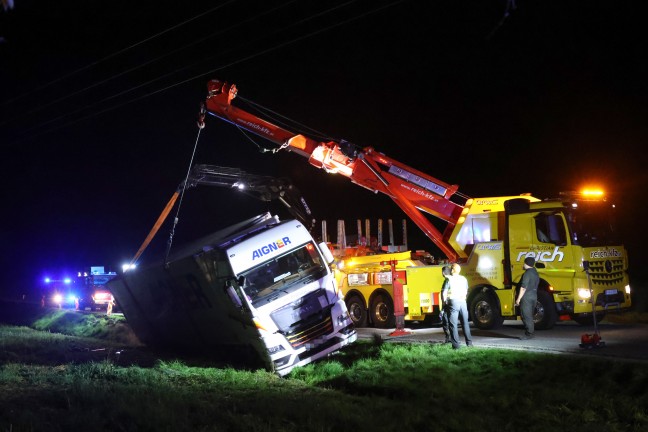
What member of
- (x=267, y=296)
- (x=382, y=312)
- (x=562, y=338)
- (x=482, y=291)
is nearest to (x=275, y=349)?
(x=267, y=296)

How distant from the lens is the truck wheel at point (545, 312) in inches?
525

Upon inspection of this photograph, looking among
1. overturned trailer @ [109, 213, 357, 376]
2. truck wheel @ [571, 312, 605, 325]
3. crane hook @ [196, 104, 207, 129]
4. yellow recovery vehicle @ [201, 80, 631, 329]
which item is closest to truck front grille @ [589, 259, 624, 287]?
yellow recovery vehicle @ [201, 80, 631, 329]

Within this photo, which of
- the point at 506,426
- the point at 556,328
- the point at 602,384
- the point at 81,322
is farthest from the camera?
the point at 81,322

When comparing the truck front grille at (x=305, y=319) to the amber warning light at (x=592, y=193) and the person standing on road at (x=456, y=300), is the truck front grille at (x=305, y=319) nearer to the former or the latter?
the person standing on road at (x=456, y=300)

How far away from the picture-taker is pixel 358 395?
387 inches

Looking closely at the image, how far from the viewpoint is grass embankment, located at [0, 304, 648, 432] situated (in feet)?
24.4

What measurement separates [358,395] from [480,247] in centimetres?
590

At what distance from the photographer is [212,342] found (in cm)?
1376

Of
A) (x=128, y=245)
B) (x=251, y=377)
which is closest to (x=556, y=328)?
(x=251, y=377)

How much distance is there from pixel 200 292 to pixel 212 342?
1413 mm

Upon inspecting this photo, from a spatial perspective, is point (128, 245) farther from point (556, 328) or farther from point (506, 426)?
point (506, 426)

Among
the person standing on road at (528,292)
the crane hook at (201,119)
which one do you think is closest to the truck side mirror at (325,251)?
the person standing on road at (528,292)

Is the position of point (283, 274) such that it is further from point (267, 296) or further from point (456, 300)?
point (456, 300)

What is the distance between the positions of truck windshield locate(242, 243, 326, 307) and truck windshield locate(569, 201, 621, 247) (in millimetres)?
5529
